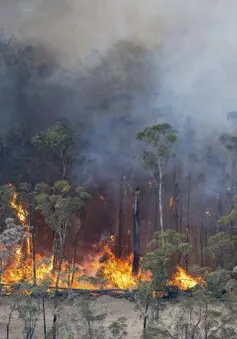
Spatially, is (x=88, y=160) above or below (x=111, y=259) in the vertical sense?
above

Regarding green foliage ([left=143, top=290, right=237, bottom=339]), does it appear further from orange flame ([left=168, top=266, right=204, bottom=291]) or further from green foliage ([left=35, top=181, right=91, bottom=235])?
orange flame ([left=168, top=266, right=204, bottom=291])

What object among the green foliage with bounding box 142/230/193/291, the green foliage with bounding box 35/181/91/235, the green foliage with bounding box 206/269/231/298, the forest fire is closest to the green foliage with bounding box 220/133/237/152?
the forest fire

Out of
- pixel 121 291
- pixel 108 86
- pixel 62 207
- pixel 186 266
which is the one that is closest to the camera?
pixel 62 207

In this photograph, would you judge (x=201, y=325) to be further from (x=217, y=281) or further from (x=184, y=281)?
(x=184, y=281)

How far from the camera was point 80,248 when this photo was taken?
60.3 m

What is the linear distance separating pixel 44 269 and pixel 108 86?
32533 millimetres

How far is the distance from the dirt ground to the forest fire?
2.40 meters

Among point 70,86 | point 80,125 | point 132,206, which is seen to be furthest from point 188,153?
point 70,86

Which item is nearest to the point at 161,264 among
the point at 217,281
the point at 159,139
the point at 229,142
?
the point at 217,281

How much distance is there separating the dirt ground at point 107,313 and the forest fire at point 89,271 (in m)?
2.40

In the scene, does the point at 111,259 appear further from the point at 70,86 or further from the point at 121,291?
the point at 70,86

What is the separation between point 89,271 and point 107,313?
13.1 meters

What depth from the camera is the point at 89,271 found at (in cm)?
5756

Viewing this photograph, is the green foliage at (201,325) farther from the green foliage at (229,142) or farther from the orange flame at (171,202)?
the green foliage at (229,142)
